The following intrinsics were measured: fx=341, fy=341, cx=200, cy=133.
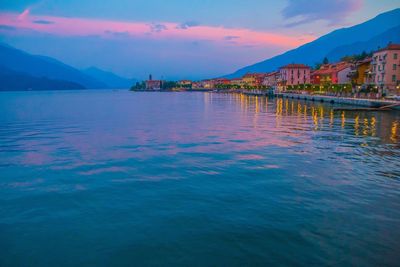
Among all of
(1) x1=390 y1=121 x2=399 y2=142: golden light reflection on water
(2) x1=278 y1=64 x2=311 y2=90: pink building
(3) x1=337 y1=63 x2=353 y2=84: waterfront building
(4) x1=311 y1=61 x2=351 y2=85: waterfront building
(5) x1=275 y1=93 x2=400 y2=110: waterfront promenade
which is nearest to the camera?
(1) x1=390 y1=121 x2=399 y2=142: golden light reflection on water

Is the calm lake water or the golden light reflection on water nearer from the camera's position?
the calm lake water

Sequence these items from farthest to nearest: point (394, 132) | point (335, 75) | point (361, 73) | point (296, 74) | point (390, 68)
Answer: point (296, 74)
point (335, 75)
point (361, 73)
point (390, 68)
point (394, 132)

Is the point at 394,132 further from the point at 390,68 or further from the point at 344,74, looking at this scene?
the point at 344,74

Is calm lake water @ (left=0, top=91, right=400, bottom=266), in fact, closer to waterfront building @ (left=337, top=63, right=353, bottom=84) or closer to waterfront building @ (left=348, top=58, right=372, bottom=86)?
waterfront building @ (left=348, top=58, right=372, bottom=86)

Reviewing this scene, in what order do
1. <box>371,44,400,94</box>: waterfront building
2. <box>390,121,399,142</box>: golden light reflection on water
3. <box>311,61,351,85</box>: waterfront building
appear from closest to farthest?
<box>390,121,399,142</box>: golden light reflection on water
<box>371,44,400,94</box>: waterfront building
<box>311,61,351,85</box>: waterfront building

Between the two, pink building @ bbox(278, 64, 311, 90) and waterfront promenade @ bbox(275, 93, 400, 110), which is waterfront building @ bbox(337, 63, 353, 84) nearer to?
waterfront promenade @ bbox(275, 93, 400, 110)

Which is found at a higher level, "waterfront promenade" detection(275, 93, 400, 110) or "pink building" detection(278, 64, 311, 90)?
"pink building" detection(278, 64, 311, 90)

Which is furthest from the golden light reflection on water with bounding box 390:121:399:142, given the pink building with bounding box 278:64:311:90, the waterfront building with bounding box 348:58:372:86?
the pink building with bounding box 278:64:311:90

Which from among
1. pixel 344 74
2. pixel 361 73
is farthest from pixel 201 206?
pixel 344 74

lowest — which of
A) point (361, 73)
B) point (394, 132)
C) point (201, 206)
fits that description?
point (394, 132)

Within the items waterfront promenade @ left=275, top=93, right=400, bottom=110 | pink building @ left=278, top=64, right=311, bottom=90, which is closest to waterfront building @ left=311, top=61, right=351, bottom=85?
pink building @ left=278, top=64, right=311, bottom=90

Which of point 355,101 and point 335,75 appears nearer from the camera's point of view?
point 355,101

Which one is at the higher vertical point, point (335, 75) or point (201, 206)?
point (335, 75)

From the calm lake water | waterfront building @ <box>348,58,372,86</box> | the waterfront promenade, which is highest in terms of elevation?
waterfront building @ <box>348,58,372,86</box>
